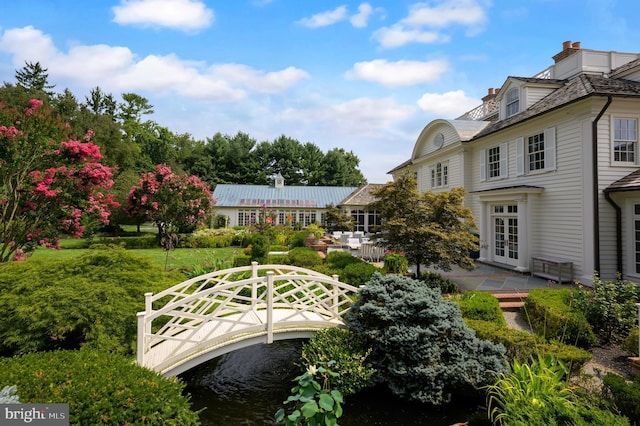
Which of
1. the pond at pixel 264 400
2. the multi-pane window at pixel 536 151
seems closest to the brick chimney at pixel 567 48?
the multi-pane window at pixel 536 151

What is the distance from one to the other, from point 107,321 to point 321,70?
7008 mm

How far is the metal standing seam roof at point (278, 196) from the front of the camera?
3200cm

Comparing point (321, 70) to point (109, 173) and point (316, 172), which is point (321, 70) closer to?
point (109, 173)

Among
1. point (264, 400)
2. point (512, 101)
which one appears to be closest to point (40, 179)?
point (264, 400)

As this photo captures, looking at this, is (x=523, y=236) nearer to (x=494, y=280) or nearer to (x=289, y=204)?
(x=494, y=280)

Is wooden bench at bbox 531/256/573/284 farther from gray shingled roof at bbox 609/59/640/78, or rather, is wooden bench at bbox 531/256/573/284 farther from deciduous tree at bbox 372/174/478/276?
gray shingled roof at bbox 609/59/640/78

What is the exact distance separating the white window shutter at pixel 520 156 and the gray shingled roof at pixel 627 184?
10.8ft

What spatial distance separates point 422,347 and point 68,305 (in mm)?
5271

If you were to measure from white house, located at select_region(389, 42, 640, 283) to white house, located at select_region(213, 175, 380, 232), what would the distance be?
1457 centimetres

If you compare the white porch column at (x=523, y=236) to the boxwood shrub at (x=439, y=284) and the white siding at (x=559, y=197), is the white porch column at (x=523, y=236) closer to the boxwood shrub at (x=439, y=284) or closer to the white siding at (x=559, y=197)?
the white siding at (x=559, y=197)

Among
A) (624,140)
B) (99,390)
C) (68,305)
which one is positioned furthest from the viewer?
(624,140)

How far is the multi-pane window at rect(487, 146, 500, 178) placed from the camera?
48.2ft

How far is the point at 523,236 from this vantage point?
483 inches

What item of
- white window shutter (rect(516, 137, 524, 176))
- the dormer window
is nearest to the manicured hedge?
white window shutter (rect(516, 137, 524, 176))
